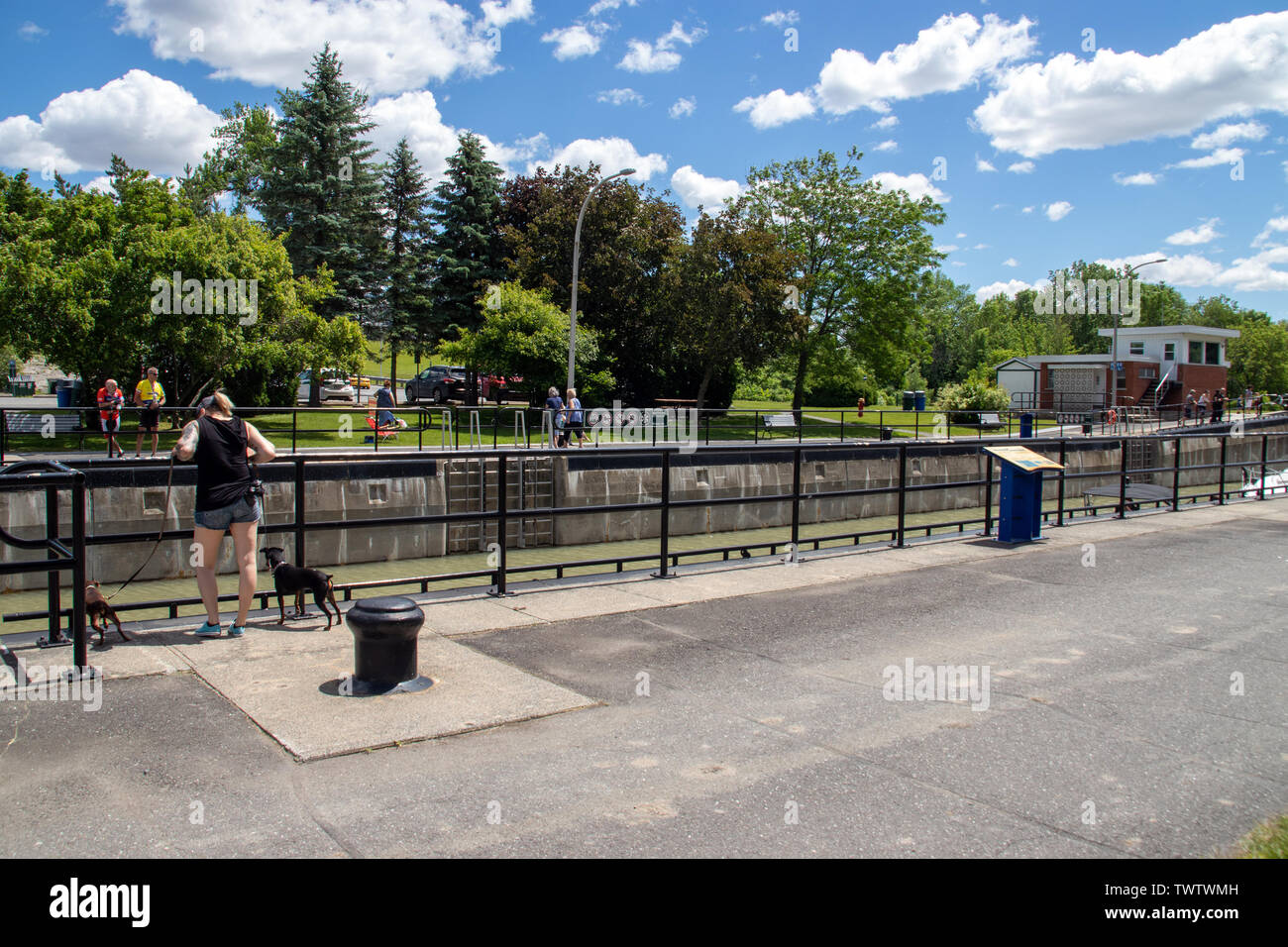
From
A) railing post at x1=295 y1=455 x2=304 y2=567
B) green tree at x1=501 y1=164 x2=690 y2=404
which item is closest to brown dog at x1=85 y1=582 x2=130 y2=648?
railing post at x1=295 y1=455 x2=304 y2=567

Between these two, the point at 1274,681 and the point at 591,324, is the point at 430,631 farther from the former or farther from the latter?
the point at 591,324

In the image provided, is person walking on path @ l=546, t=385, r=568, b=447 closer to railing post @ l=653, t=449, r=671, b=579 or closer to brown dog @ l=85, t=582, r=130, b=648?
railing post @ l=653, t=449, r=671, b=579

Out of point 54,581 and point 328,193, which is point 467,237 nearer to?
point 328,193

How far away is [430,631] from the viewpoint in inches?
298

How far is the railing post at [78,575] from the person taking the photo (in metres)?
5.96

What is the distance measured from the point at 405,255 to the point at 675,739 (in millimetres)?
45303

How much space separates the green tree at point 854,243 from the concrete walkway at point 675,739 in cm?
3967

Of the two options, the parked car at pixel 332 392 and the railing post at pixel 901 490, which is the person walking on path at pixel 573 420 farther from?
the parked car at pixel 332 392

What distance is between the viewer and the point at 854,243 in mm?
46812

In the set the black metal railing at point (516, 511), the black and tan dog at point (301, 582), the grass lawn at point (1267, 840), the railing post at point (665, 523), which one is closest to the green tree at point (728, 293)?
the black metal railing at point (516, 511)

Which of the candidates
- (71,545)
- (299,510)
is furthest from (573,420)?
(71,545)

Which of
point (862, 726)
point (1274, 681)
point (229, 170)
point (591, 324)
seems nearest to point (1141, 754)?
point (862, 726)

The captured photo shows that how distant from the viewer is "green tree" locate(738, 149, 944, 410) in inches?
1842
